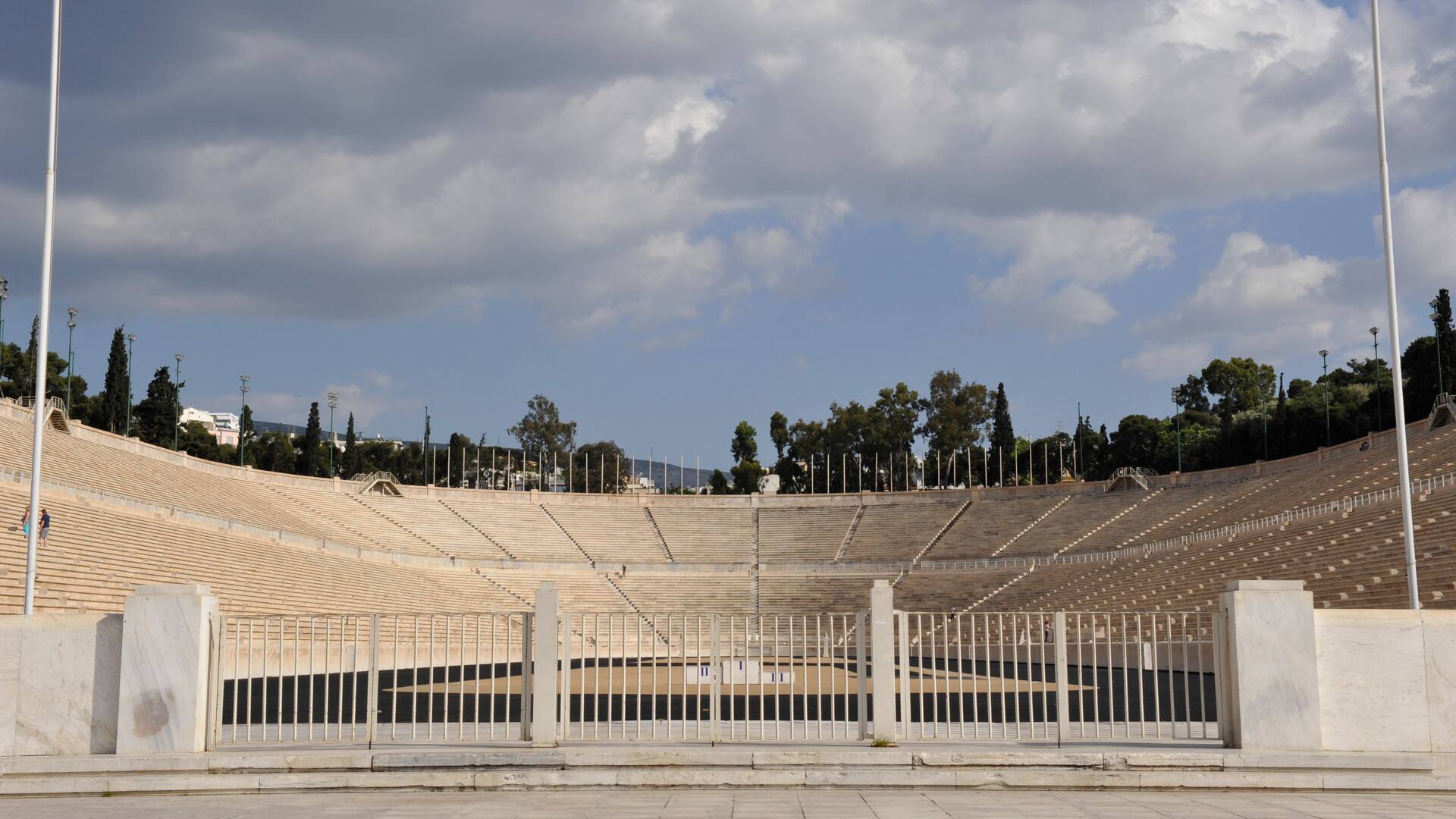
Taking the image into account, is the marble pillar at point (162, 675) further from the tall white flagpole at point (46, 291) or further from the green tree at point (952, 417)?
the green tree at point (952, 417)

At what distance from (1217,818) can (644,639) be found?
37.7 m

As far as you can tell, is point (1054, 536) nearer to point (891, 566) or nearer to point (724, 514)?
point (891, 566)

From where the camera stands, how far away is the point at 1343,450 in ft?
173

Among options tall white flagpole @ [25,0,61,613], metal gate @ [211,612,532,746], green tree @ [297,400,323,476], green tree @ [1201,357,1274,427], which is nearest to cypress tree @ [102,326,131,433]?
green tree @ [297,400,323,476]

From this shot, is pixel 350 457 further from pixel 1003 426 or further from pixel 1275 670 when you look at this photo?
pixel 1275 670

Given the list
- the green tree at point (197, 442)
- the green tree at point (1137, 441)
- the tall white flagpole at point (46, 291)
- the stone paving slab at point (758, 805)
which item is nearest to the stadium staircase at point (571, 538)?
the green tree at point (197, 442)

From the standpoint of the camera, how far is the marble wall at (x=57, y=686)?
11.5 m

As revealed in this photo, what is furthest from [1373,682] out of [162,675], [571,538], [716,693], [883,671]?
[571,538]

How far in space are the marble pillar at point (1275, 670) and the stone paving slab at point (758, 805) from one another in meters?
0.95

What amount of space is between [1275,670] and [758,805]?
210 inches

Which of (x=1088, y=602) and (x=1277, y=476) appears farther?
(x=1277, y=476)

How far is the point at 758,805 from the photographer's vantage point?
9.77 meters

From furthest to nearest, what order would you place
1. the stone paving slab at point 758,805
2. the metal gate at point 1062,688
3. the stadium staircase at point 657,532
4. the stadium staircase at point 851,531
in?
1. the stadium staircase at point 657,532
2. the stadium staircase at point 851,531
3. the metal gate at point 1062,688
4. the stone paving slab at point 758,805

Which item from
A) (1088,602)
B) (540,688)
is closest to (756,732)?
(540,688)
